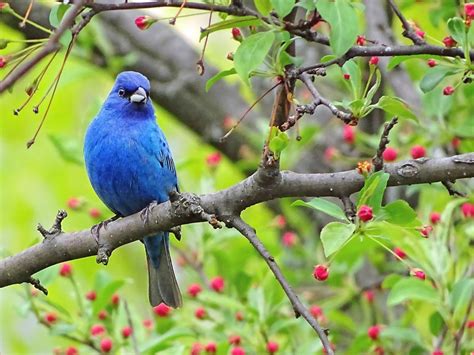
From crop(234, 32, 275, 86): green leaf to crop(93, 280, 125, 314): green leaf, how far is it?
1768 mm

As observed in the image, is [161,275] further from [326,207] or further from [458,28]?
[458,28]

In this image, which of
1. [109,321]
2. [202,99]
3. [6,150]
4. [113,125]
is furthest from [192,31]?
[109,321]

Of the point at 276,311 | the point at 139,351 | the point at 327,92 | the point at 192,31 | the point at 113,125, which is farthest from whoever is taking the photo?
the point at 192,31

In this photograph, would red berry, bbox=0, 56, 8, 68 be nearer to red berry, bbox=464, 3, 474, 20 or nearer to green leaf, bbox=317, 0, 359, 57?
green leaf, bbox=317, 0, 359, 57

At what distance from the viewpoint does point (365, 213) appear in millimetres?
2916

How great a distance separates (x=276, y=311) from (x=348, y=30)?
2.15 metres

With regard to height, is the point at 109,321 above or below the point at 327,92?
below

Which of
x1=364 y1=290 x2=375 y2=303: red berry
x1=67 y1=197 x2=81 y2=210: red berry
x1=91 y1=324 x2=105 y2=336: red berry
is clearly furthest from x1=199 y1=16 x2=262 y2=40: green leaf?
x1=364 y1=290 x2=375 y2=303: red berry

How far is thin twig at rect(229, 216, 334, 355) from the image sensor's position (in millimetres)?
2784

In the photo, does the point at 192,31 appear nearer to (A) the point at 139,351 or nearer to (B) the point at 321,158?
(B) the point at 321,158

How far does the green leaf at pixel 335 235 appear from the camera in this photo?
2809 mm

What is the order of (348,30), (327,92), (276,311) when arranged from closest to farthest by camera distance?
(348,30)
(276,311)
(327,92)

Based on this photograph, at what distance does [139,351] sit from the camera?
159 inches

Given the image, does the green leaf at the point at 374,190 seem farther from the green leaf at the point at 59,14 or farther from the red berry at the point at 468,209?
the red berry at the point at 468,209
